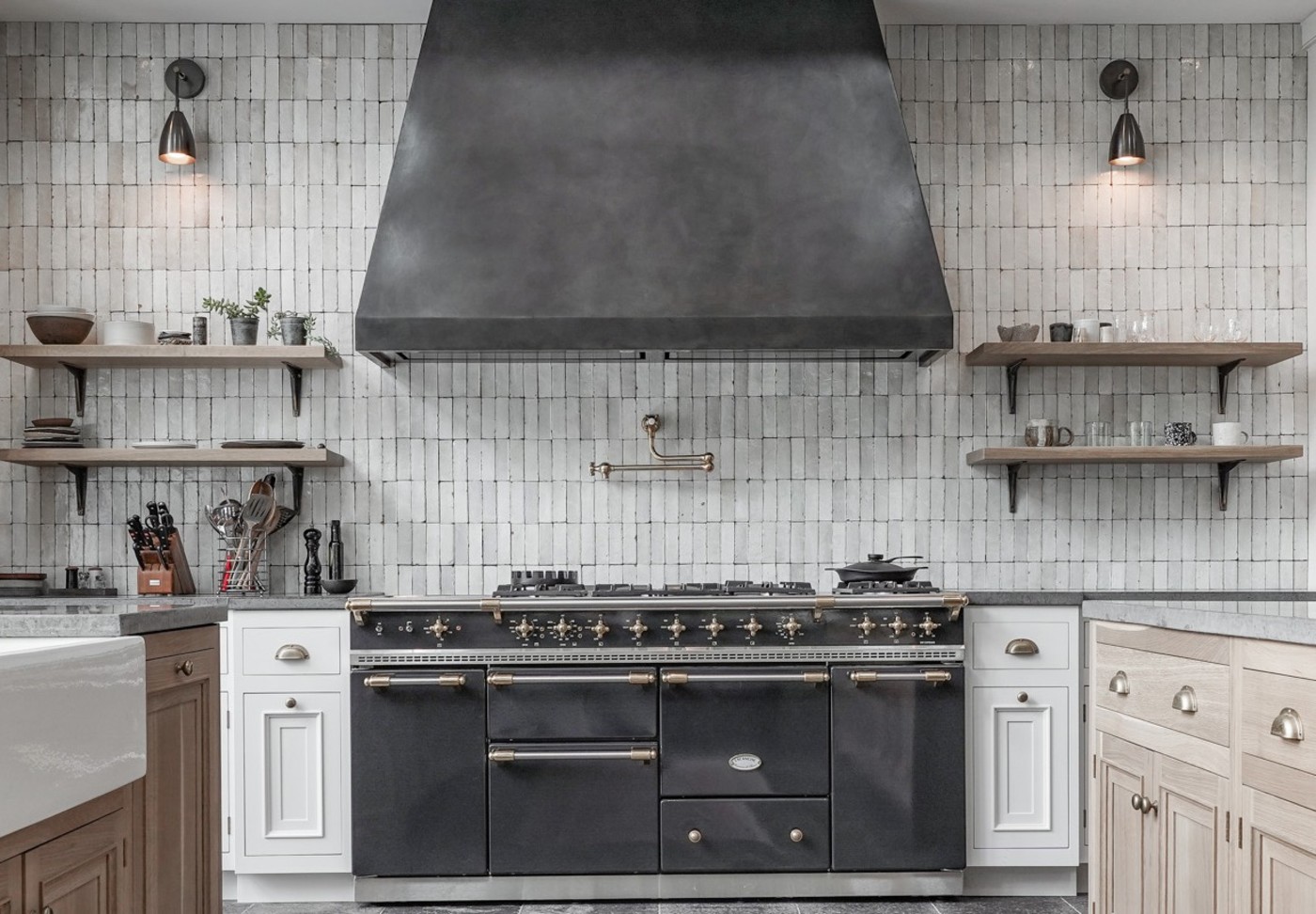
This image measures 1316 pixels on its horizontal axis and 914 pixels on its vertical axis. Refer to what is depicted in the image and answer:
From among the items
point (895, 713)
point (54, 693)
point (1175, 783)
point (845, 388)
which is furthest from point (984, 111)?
point (54, 693)

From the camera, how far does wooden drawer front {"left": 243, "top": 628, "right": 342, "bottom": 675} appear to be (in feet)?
10.5

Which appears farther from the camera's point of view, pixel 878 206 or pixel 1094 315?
pixel 1094 315

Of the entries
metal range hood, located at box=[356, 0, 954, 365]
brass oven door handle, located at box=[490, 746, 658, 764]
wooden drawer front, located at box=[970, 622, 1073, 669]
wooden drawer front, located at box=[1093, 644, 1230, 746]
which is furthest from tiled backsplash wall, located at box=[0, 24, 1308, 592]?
wooden drawer front, located at box=[1093, 644, 1230, 746]

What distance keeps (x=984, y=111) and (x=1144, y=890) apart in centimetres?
268

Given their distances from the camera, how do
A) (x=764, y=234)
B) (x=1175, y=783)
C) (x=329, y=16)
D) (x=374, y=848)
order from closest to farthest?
(x=1175, y=783) < (x=374, y=848) < (x=764, y=234) < (x=329, y=16)

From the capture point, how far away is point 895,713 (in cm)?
313

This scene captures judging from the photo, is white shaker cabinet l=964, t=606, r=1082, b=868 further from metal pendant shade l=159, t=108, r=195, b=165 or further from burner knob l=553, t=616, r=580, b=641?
metal pendant shade l=159, t=108, r=195, b=165

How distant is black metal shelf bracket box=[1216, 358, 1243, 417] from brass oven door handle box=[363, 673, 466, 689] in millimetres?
2749

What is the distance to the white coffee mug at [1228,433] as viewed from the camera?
11.8 ft

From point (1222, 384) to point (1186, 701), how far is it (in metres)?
2.13

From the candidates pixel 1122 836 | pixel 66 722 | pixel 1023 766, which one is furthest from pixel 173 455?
pixel 1122 836

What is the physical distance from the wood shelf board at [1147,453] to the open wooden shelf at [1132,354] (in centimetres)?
30

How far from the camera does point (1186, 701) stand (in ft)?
6.64

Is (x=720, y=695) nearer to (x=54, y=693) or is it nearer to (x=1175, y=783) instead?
(x=1175, y=783)
